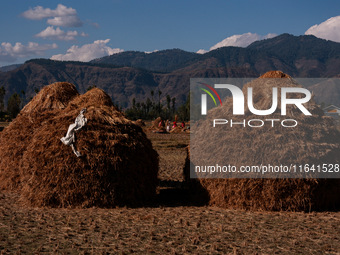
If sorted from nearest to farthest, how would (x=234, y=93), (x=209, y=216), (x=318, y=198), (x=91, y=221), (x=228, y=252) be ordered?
(x=228, y=252) < (x=91, y=221) < (x=209, y=216) < (x=318, y=198) < (x=234, y=93)

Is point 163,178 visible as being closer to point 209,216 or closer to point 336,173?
point 209,216

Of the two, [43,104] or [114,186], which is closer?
[114,186]

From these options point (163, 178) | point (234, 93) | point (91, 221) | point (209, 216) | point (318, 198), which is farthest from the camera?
point (163, 178)

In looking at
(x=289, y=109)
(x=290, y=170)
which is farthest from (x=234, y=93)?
(x=290, y=170)

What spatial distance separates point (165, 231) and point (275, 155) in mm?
3378

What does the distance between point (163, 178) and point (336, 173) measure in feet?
21.8

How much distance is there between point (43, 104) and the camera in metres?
12.0

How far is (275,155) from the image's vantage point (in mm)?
9055

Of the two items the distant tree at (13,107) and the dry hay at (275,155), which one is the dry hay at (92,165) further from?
the distant tree at (13,107)

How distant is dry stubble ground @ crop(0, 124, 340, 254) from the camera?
640cm

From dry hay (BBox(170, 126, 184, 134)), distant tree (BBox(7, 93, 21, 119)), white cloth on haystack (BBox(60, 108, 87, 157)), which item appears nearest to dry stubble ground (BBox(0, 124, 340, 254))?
white cloth on haystack (BBox(60, 108, 87, 157))

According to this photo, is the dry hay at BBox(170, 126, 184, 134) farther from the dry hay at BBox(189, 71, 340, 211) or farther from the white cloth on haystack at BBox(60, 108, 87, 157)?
the white cloth on haystack at BBox(60, 108, 87, 157)

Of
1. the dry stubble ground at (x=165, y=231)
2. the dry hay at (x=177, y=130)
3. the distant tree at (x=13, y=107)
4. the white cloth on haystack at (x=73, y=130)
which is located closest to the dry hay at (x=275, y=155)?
the dry stubble ground at (x=165, y=231)

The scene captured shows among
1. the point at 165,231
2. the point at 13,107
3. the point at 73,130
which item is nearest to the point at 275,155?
the point at 165,231
